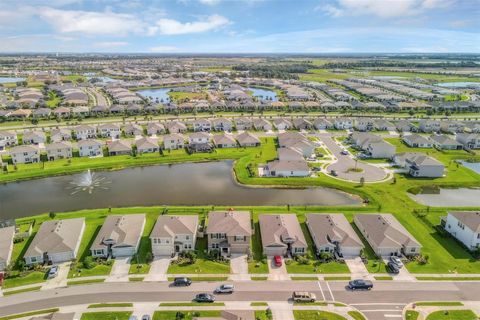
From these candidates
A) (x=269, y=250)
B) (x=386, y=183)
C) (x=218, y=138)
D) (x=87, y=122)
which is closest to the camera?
(x=269, y=250)

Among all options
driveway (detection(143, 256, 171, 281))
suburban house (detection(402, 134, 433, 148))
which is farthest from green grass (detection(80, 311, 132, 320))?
suburban house (detection(402, 134, 433, 148))

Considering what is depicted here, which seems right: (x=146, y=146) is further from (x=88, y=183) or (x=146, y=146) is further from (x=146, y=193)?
(x=146, y=193)

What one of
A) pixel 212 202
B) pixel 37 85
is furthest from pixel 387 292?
pixel 37 85

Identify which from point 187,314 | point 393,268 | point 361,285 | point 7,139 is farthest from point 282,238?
point 7,139

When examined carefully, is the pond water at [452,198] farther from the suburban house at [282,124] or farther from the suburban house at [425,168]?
the suburban house at [282,124]

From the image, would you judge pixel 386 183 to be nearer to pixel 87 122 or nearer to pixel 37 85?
pixel 87 122

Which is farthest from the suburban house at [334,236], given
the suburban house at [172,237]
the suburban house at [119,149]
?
the suburban house at [119,149]

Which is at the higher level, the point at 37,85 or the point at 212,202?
the point at 37,85
